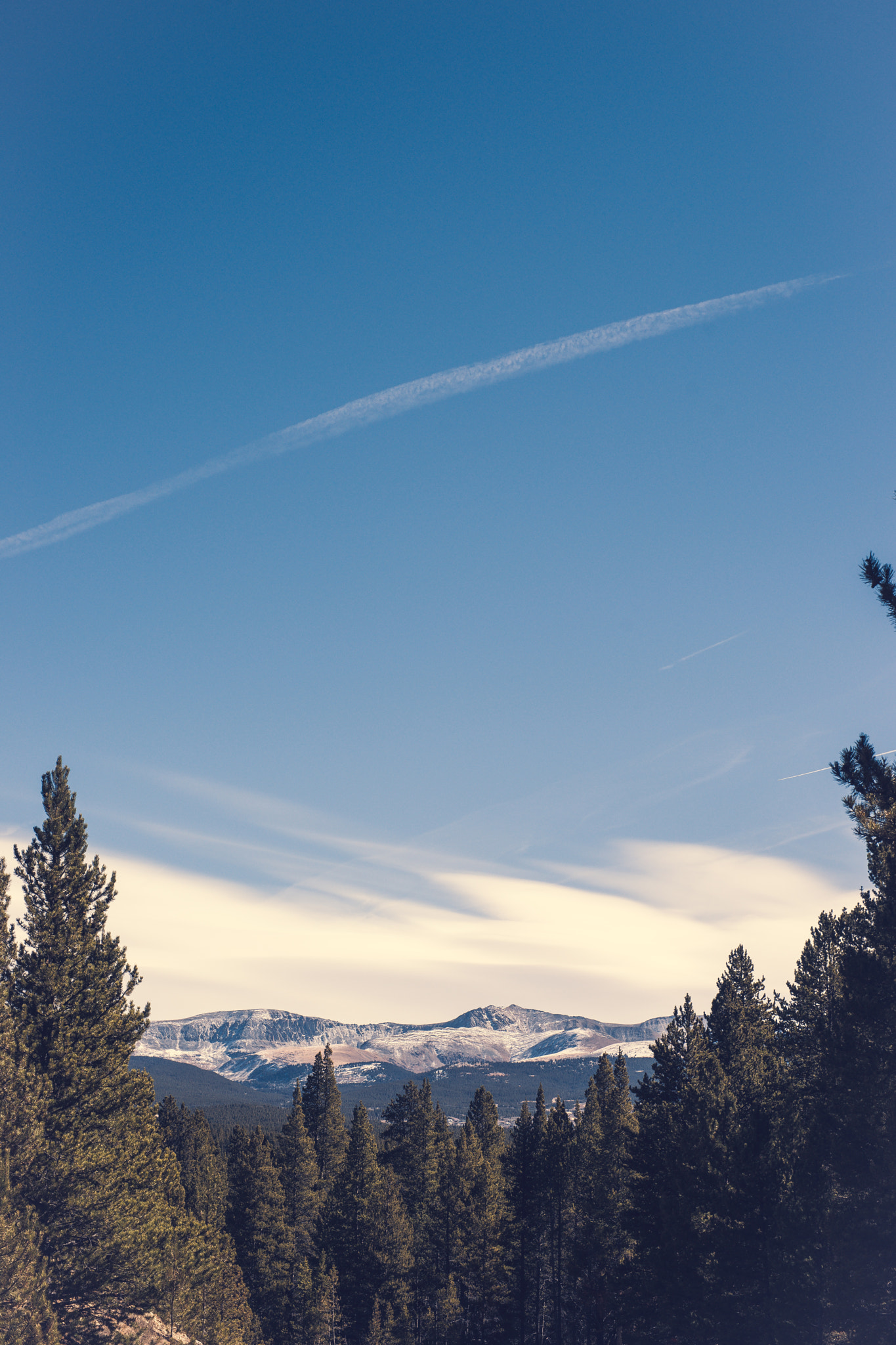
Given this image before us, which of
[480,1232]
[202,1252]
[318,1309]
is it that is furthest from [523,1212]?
[202,1252]

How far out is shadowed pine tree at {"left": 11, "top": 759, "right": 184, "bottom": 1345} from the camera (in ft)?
79.9

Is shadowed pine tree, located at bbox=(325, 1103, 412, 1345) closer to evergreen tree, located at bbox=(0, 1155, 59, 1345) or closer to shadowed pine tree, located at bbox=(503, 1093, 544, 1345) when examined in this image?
shadowed pine tree, located at bbox=(503, 1093, 544, 1345)

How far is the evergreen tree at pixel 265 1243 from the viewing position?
59.0 m

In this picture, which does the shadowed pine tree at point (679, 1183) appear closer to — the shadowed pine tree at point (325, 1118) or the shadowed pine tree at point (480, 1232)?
the shadowed pine tree at point (480, 1232)

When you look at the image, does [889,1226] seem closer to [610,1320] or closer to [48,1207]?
[48,1207]

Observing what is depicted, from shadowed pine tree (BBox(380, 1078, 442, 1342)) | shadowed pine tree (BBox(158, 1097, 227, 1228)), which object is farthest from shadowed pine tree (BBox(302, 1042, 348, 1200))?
shadowed pine tree (BBox(158, 1097, 227, 1228))

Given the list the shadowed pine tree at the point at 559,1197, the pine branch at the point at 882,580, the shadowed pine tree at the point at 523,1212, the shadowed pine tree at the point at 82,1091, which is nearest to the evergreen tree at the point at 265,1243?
the shadowed pine tree at the point at 523,1212

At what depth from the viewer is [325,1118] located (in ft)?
244

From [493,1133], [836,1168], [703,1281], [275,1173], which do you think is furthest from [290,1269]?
[836,1168]

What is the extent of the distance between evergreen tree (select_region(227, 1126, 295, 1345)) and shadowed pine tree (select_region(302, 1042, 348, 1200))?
9.30 m

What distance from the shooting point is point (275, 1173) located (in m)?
61.7

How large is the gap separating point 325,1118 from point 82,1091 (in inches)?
2175

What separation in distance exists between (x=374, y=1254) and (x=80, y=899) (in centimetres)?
4081

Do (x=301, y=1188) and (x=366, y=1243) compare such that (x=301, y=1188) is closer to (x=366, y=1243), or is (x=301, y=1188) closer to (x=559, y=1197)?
(x=366, y=1243)
